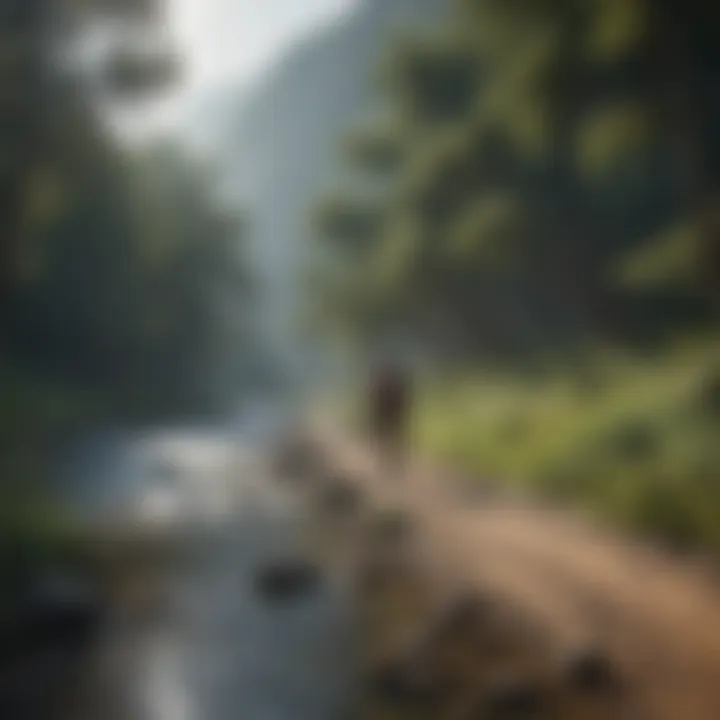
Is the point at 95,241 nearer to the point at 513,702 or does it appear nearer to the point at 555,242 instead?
the point at 555,242

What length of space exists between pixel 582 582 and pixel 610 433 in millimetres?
458

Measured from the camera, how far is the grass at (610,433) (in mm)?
2617

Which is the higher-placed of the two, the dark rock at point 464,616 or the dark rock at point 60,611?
the dark rock at point 60,611

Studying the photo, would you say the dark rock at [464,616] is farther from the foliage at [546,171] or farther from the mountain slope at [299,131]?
the mountain slope at [299,131]

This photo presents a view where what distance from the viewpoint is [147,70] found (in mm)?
2918

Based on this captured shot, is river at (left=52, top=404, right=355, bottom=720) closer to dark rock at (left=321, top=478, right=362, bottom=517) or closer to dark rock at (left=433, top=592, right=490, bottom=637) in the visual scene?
dark rock at (left=321, top=478, right=362, bottom=517)

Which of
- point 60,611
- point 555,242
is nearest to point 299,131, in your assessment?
point 555,242

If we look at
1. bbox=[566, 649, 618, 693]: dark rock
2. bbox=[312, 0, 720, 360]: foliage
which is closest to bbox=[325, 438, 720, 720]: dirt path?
bbox=[566, 649, 618, 693]: dark rock

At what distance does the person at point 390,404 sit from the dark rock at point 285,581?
0.49 metres

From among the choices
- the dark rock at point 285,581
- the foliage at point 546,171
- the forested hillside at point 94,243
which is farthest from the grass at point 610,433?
the forested hillside at point 94,243

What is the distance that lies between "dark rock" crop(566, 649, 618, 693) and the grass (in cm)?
50

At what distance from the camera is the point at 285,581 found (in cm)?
262

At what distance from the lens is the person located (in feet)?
9.37

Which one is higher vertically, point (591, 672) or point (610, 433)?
point (610, 433)
